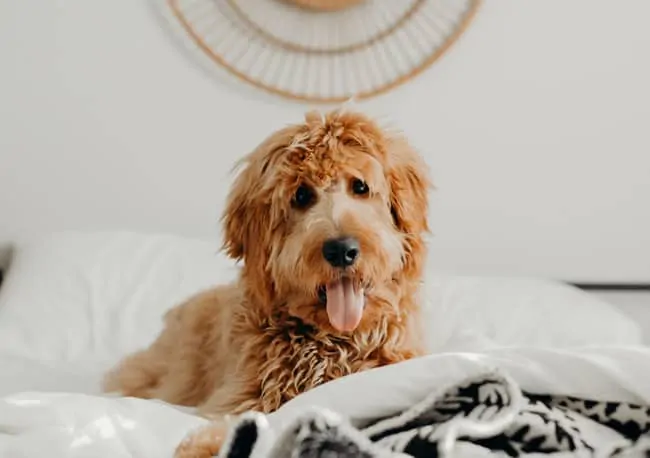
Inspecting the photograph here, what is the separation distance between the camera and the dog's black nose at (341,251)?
1.40 meters

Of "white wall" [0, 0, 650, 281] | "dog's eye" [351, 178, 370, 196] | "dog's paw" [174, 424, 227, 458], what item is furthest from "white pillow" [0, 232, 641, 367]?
"dog's paw" [174, 424, 227, 458]

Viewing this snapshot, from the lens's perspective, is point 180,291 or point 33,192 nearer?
point 180,291

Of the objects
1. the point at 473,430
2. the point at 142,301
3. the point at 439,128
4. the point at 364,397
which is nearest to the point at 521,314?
the point at 439,128

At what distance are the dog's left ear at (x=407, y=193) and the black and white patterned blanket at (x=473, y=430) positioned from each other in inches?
19.3

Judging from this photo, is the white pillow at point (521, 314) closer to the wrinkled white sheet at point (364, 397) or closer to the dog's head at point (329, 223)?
the dog's head at point (329, 223)

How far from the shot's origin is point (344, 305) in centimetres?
145

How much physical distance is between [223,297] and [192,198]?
2.87ft

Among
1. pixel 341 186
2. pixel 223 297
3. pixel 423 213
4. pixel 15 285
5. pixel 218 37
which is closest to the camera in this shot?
pixel 341 186

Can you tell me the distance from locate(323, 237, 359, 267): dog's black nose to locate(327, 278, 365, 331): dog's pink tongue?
0.15 feet

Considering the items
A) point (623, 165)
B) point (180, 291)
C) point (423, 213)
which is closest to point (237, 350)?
point (423, 213)

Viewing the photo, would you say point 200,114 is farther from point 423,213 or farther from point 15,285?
point 423,213

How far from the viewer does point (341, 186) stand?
1479mm

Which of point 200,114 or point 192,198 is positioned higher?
point 200,114

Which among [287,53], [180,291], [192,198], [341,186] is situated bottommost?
[180,291]
